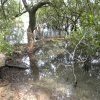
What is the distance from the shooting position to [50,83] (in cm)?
862

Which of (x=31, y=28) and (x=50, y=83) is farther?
(x=31, y=28)

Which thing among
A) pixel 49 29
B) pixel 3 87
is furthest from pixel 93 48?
pixel 49 29

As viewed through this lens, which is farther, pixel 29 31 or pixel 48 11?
pixel 48 11

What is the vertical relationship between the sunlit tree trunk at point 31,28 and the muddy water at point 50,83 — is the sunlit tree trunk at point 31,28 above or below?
above

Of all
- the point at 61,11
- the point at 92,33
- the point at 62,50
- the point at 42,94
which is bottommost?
the point at 42,94

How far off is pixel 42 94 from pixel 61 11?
611cm

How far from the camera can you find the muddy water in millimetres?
7734

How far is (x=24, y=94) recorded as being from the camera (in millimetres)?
7840

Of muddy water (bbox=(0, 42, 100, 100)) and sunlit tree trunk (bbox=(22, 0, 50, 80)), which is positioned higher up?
sunlit tree trunk (bbox=(22, 0, 50, 80))

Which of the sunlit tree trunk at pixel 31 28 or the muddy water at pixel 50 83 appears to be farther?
the sunlit tree trunk at pixel 31 28

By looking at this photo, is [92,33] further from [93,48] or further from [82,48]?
[82,48]

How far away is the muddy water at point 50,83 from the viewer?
773 centimetres

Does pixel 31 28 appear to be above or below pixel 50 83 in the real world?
above

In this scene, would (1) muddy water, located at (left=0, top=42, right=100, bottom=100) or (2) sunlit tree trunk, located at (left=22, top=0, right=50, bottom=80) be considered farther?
(2) sunlit tree trunk, located at (left=22, top=0, right=50, bottom=80)
